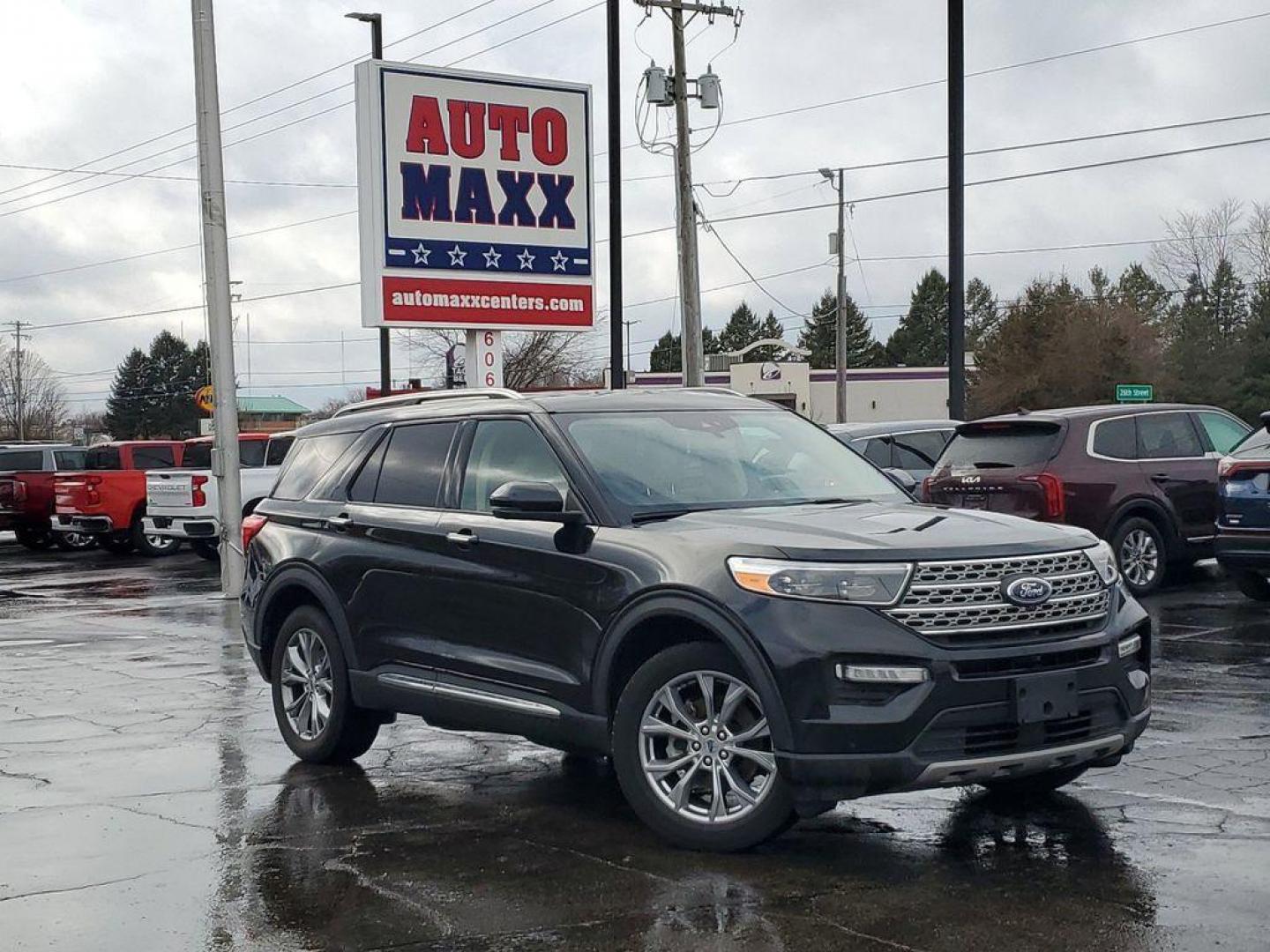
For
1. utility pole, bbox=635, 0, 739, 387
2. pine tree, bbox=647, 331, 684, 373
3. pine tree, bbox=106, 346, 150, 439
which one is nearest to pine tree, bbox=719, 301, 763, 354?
pine tree, bbox=647, 331, 684, 373

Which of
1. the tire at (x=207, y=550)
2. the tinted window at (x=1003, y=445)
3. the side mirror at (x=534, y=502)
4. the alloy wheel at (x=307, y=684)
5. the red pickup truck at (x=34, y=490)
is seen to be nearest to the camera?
the side mirror at (x=534, y=502)

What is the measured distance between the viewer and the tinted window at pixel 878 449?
1753cm

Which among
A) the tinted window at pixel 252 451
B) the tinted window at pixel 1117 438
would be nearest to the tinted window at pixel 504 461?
the tinted window at pixel 1117 438

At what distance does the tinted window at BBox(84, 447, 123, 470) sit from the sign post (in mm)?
9051

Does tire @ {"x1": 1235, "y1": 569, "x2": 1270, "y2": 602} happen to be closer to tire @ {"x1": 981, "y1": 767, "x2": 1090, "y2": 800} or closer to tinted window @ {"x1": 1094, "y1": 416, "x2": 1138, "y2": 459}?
tinted window @ {"x1": 1094, "y1": 416, "x2": 1138, "y2": 459}

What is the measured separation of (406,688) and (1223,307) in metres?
81.7

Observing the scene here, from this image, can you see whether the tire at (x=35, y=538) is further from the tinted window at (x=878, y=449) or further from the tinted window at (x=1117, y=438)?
the tinted window at (x=1117, y=438)

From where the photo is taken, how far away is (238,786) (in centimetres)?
776

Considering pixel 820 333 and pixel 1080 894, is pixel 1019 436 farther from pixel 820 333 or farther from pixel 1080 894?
pixel 820 333

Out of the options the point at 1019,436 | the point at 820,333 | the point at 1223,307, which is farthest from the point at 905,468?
the point at 820,333

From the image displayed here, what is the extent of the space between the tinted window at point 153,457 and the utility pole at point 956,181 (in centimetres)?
1300

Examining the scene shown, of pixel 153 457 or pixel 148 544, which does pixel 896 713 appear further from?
pixel 153 457

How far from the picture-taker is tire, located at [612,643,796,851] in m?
5.93

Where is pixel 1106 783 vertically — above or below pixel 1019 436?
below
